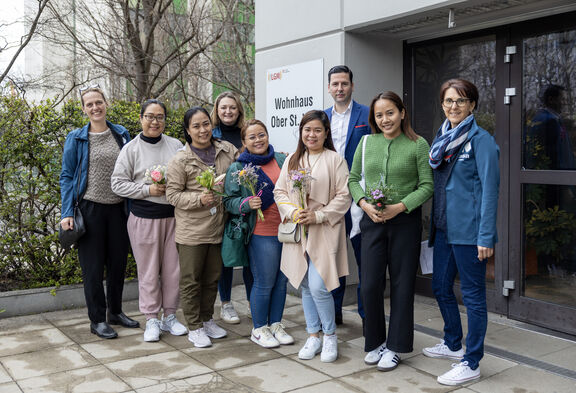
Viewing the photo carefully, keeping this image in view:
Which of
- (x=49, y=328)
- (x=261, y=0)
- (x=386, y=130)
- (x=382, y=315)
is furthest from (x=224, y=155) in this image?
(x=261, y=0)

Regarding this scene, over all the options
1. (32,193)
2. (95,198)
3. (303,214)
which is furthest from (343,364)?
(32,193)

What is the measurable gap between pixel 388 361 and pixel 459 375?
0.51 meters

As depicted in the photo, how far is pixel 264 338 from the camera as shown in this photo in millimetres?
4598

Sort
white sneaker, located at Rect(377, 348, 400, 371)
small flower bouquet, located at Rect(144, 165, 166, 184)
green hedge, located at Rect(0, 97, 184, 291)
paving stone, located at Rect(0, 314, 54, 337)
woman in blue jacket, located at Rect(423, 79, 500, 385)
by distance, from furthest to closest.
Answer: green hedge, located at Rect(0, 97, 184, 291) < paving stone, located at Rect(0, 314, 54, 337) < small flower bouquet, located at Rect(144, 165, 166, 184) < white sneaker, located at Rect(377, 348, 400, 371) < woman in blue jacket, located at Rect(423, 79, 500, 385)

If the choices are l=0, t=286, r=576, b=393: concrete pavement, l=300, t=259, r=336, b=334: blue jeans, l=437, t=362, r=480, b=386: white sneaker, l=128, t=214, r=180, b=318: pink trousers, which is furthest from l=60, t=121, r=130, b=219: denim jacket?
l=437, t=362, r=480, b=386: white sneaker

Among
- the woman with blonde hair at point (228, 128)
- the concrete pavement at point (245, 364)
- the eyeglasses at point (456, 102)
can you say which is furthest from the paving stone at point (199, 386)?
the eyeglasses at point (456, 102)

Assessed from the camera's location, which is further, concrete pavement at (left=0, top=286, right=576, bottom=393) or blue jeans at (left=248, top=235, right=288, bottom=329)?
blue jeans at (left=248, top=235, right=288, bottom=329)

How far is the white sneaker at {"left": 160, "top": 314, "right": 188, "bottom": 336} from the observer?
4.91 meters

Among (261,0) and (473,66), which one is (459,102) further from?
(261,0)

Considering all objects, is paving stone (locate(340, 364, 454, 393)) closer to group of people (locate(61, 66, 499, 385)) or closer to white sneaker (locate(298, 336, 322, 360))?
group of people (locate(61, 66, 499, 385))

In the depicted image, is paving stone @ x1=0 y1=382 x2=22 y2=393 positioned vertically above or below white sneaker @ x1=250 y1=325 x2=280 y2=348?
below

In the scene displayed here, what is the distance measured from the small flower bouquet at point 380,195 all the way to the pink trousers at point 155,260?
1871mm

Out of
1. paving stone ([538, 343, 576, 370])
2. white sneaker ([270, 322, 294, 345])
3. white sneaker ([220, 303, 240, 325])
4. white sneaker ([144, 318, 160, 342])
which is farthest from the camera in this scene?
white sneaker ([220, 303, 240, 325])

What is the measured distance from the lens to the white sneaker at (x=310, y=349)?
429cm
